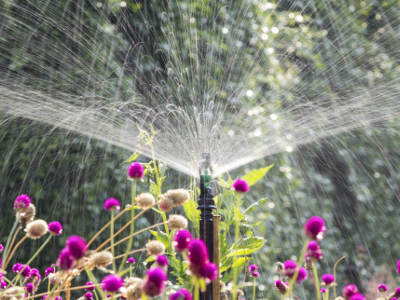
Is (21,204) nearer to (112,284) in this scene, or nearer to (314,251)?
(112,284)

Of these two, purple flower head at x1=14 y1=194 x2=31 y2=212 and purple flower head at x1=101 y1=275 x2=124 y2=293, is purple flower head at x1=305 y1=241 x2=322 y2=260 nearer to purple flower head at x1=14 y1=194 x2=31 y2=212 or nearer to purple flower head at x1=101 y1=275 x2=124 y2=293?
purple flower head at x1=101 y1=275 x2=124 y2=293

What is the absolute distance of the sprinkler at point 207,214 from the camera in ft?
3.71

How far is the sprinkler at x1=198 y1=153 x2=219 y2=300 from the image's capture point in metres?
1.13

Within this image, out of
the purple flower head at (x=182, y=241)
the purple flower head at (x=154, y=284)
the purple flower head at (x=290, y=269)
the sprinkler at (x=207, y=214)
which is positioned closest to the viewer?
the purple flower head at (x=154, y=284)

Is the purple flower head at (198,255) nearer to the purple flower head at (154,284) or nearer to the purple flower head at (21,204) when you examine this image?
the purple flower head at (154,284)

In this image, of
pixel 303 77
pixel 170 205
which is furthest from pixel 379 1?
pixel 170 205

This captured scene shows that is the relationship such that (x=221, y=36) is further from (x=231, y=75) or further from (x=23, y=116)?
(x=23, y=116)

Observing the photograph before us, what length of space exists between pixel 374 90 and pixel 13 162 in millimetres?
3464

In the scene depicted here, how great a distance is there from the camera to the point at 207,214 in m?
1.18

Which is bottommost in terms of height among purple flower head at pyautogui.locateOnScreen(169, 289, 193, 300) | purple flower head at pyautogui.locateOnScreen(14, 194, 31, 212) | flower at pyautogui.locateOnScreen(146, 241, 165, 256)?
purple flower head at pyautogui.locateOnScreen(169, 289, 193, 300)

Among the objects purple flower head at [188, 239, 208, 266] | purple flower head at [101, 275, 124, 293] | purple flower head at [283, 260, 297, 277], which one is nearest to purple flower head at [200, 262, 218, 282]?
purple flower head at [188, 239, 208, 266]

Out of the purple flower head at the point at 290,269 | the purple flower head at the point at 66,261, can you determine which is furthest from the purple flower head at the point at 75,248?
the purple flower head at the point at 290,269

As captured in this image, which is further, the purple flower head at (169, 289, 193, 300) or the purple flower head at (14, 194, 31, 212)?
the purple flower head at (14, 194, 31, 212)

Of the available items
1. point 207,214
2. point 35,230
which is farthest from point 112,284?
point 207,214
